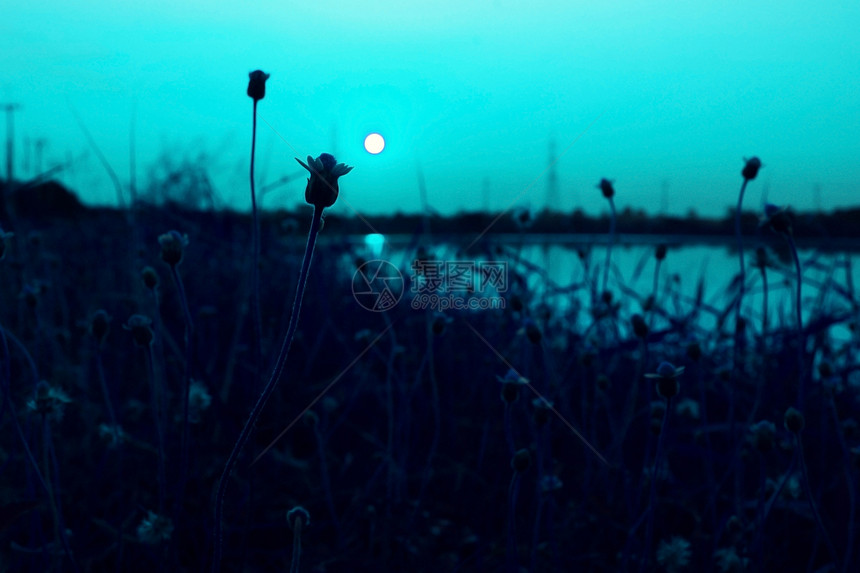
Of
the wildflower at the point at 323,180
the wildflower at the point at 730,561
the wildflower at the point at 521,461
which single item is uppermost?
the wildflower at the point at 323,180

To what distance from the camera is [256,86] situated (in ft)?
3.17

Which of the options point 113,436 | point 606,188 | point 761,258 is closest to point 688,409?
point 761,258

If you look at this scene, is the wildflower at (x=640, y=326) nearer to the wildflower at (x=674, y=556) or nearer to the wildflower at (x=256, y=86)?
the wildflower at (x=674, y=556)

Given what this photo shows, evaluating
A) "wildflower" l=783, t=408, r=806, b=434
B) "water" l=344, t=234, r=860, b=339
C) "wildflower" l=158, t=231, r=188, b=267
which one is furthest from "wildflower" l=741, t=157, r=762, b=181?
"wildflower" l=158, t=231, r=188, b=267

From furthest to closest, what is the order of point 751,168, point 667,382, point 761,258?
point 761,258
point 751,168
point 667,382

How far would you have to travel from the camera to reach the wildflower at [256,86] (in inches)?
38.0

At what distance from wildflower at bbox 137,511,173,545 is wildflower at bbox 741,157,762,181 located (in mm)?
1183

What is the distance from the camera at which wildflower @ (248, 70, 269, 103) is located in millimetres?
966

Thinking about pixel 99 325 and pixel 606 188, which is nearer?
pixel 99 325

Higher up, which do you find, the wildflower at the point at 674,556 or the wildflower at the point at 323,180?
the wildflower at the point at 323,180

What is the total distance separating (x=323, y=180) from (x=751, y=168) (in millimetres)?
1018

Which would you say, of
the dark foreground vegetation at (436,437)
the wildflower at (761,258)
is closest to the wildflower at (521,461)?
the dark foreground vegetation at (436,437)

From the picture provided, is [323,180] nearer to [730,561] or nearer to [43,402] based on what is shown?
[43,402]

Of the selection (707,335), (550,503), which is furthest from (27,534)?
→ (707,335)
